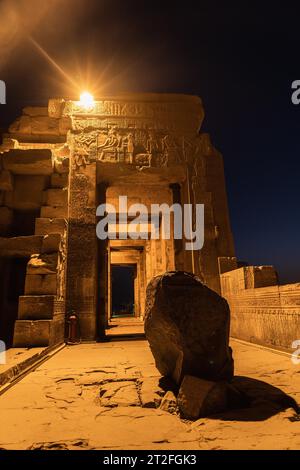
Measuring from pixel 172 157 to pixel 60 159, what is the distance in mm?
2784

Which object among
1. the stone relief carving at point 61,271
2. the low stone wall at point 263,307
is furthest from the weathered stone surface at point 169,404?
the stone relief carving at point 61,271

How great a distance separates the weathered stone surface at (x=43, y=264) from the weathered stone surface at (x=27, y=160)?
2.64 meters

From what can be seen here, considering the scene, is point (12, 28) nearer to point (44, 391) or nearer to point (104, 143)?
point (104, 143)

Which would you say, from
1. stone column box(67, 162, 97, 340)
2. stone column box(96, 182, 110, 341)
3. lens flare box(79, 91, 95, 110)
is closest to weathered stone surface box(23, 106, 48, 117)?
lens flare box(79, 91, 95, 110)

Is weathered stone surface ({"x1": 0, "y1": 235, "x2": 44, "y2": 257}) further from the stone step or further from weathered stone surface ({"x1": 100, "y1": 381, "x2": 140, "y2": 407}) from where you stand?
weathered stone surface ({"x1": 100, "y1": 381, "x2": 140, "y2": 407})

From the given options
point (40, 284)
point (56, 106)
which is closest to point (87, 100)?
point (56, 106)

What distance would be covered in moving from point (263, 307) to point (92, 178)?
479cm

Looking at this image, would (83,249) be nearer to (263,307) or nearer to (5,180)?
(5,180)

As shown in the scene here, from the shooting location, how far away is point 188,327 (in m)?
2.62

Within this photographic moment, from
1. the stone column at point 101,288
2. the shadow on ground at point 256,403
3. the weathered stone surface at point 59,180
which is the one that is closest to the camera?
the shadow on ground at point 256,403

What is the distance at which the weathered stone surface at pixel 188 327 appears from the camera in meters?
2.60

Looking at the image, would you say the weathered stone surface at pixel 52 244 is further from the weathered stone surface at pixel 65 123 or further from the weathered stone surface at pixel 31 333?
the weathered stone surface at pixel 65 123

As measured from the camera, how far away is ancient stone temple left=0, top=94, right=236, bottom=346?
6934 mm

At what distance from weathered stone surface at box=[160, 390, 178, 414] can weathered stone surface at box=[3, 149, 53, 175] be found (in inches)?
253
